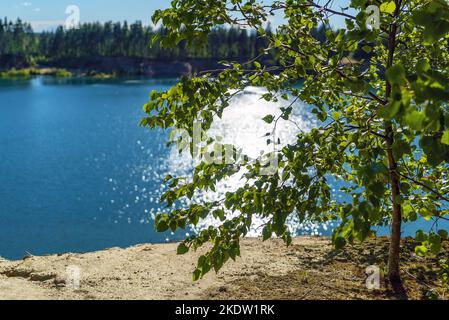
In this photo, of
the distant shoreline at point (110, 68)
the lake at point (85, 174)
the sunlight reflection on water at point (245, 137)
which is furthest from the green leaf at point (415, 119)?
the distant shoreline at point (110, 68)

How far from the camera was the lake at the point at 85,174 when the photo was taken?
26250mm

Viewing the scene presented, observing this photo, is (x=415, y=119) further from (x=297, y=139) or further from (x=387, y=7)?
→ (x=297, y=139)

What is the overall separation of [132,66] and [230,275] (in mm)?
175776

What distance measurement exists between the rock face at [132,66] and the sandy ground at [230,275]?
512 ft

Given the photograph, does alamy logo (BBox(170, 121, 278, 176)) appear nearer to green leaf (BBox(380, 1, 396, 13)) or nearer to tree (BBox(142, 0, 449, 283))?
tree (BBox(142, 0, 449, 283))

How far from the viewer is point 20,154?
46.2m

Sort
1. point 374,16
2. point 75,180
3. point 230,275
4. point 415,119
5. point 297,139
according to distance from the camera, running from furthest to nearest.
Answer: point 75,180, point 230,275, point 297,139, point 374,16, point 415,119

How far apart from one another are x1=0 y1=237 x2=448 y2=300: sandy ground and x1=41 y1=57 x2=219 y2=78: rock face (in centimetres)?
15618

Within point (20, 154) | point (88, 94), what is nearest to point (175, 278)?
point (20, 154)

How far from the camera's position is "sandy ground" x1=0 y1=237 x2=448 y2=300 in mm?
8750

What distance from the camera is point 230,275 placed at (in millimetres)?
9773

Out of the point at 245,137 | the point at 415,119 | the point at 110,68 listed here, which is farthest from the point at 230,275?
the point at 110,68
